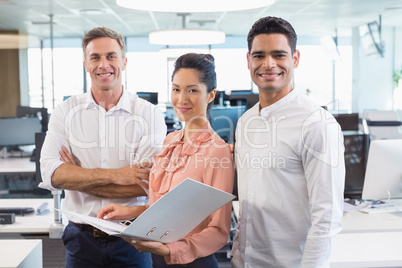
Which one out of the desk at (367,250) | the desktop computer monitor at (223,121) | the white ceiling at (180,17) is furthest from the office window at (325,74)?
the desk at (367,250)

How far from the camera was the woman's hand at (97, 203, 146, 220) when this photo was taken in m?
1.95

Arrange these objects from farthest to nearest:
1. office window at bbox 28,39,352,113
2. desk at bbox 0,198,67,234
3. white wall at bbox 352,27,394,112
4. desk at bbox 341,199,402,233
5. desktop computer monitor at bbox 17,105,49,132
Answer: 1. office window at bbox 28,39,352,113
2. white wall at bbox 352,27,394,112
3. desktop computer monitor at bbox 17,105,49,132
4. desk at bbox 0,198,67,234
5. desk at bbox 341,199,402,233

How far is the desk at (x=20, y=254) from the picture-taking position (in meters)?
1.89

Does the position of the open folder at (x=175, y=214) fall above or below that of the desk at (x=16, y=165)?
above

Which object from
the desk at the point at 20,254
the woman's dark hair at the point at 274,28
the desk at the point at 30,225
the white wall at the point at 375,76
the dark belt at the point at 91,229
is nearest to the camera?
the woman's dark hair at the point at 274,28

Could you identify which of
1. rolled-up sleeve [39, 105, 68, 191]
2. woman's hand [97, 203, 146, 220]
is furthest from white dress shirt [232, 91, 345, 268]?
rolled-up sleeve [39, 105, 68, 191]

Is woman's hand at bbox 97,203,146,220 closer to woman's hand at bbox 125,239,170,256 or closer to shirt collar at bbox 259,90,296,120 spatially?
woman's hand at bbox 125,239,170,256

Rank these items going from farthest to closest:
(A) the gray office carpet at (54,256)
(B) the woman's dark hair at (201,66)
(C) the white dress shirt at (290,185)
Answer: (A) the gray office carpet at (54,256), (B) the woman's dark hair at (201,66), (C) the white dress shirt at (290,185)

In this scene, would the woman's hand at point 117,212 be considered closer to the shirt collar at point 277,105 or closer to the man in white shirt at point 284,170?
the man in white shirt at point 284,170

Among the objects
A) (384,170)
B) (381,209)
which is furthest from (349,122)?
(384,170)

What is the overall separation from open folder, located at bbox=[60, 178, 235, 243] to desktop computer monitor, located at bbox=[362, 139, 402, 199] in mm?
1457

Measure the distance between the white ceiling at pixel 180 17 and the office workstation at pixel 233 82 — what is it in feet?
0.09

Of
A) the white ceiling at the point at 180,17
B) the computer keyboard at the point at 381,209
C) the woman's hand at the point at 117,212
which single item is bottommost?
the computer keyboard at the point at 381,209

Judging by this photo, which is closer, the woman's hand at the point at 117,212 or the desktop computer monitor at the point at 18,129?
the woman's hand at the point at 117,212
